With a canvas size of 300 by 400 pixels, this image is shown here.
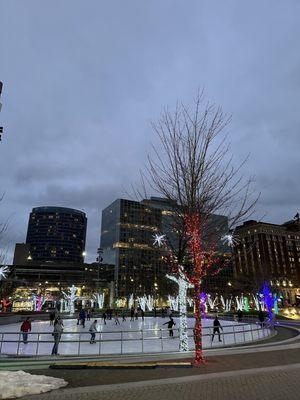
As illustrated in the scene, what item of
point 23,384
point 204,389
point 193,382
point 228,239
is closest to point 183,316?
point 228,239

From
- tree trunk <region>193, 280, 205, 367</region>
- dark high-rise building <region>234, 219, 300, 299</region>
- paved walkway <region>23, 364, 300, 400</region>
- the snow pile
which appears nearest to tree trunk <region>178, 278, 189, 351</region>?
tree trunk <region>193, 280, 205, 367</region>

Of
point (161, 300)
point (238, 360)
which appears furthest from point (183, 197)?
point (161, 300)

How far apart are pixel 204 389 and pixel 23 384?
454cm

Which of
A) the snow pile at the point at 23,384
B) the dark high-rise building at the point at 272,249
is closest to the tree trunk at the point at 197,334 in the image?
the snow pile at the point at 23,384

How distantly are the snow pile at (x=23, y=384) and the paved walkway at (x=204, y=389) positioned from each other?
0.40 meters

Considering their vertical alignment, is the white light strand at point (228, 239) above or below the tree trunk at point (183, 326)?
above

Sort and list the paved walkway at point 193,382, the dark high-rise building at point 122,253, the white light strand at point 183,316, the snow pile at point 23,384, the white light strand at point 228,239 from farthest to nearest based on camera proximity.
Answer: the dark high-rise building at point 122,253 → the white light strand at point 228,239 → the white light strand at point 183,316 → the snow pile at point 23,384 → the paved walkway at point 193,382

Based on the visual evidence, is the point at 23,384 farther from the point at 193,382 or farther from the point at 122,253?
the point at 122,253

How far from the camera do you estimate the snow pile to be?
8.61 m

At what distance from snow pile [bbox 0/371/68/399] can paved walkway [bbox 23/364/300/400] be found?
1.30 ft

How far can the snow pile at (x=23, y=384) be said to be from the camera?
8609mm

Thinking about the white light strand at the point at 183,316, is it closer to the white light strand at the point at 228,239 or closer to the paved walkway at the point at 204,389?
the white light strand at the point at 228,239

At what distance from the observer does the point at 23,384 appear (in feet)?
29.9

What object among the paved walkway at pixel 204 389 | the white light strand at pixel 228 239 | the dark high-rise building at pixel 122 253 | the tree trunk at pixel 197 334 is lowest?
the paved walkway at pixel 204 389
